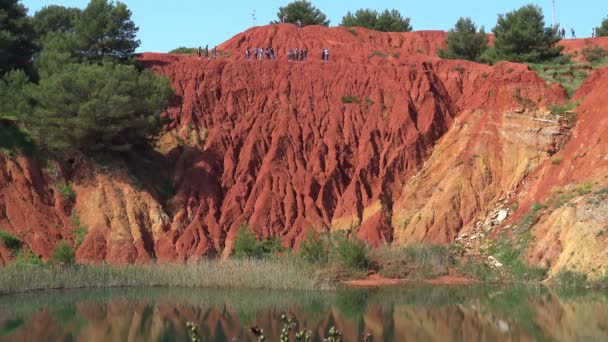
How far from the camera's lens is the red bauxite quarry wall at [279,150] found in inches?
1996

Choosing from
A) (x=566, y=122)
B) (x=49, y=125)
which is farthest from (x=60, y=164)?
(x=566, y=122)

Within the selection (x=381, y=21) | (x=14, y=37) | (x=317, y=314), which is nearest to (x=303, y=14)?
(x=381, y=21)

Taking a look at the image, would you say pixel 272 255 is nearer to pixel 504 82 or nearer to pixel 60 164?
pixel 60 164

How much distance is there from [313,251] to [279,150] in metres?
10.5

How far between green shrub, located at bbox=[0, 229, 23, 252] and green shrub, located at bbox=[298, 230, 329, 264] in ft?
40.9

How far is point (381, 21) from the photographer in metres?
79.7

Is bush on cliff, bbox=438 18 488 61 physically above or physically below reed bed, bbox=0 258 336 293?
above

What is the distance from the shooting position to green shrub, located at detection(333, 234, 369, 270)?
149ft

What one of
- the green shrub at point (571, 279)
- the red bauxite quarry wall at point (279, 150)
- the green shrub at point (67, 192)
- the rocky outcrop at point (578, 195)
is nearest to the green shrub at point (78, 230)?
the red bauxite quarry wall at point (279, 150)

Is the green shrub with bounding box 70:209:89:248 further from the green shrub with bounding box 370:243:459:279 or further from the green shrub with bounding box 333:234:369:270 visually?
the green shrub with bounding box 370:243:459:279

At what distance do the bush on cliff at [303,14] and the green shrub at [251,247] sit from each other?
30.2 meters

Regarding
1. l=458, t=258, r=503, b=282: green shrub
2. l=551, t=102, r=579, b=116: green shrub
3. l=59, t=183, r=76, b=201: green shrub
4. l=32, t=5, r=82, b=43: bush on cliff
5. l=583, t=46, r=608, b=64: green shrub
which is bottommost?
l=458, t=258, r=503, b=282: green shrub

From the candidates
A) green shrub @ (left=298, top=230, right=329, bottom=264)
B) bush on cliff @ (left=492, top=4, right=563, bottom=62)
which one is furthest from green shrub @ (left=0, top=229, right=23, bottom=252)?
bush on cliff @ (left=492, top=4, right=563, bottom=62)

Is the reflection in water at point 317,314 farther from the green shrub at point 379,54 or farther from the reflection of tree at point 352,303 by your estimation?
the green shrub at point 379,54
